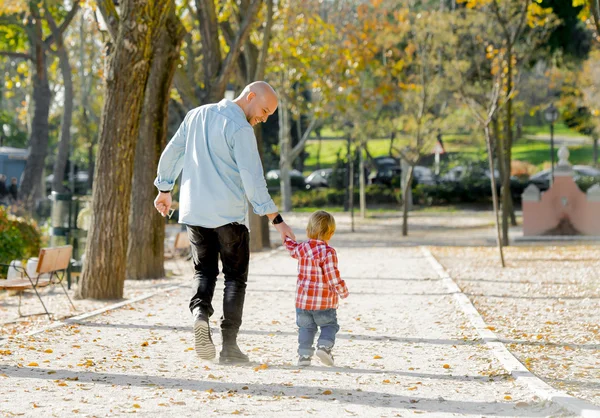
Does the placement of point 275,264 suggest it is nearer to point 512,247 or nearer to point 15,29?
point 512,247

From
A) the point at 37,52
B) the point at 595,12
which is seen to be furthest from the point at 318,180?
the point at 595,12

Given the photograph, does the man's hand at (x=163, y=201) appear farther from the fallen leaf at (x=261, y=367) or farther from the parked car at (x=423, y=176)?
the parked car at (x=423, y=176)

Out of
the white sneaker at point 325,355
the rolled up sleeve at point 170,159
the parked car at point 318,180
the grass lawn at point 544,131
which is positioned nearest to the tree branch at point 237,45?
the rolled up sleeve at point 170,159

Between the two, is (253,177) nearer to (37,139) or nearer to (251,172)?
(251,172)

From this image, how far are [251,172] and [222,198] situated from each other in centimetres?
32

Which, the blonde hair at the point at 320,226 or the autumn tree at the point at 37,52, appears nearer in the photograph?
the blonde hair at the point at 320,226

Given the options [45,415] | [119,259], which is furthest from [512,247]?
[45,415]

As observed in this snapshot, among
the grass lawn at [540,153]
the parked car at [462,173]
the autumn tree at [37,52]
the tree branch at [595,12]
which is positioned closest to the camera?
the tree branch at [595,12]

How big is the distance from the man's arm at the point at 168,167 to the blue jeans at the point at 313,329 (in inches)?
50.2

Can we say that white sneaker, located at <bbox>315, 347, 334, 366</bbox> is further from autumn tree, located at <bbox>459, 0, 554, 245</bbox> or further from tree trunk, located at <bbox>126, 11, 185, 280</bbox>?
autumn tree, located at <bbox>459, 0, 554, 245</bbox>

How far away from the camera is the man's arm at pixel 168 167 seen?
7.77 m

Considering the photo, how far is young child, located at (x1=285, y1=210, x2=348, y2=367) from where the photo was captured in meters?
7.50

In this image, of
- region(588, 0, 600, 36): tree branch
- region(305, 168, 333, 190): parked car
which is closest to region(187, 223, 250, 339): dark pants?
region(588, 0, 600, 36): tree branch

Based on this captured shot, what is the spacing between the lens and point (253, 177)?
24.0 feet
